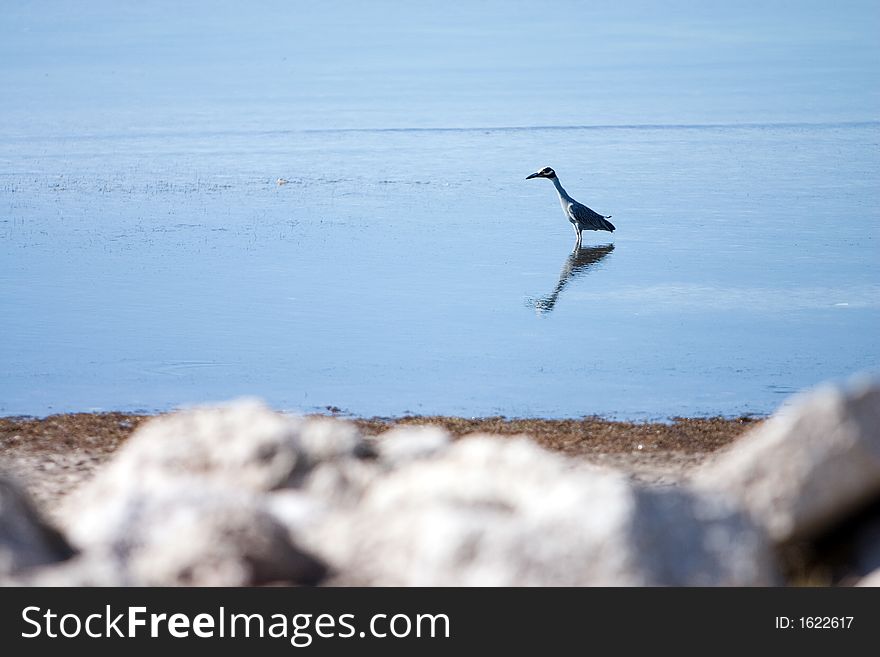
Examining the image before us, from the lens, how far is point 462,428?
11.8 metres

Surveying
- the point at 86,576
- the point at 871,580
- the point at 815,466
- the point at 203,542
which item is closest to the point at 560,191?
the point at 815,466

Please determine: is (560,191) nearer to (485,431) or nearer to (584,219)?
(584,219)

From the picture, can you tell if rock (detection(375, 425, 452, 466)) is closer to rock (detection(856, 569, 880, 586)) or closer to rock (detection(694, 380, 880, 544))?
rock (detection(694, 380, 880, 544))

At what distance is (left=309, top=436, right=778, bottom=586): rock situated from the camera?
5.43m

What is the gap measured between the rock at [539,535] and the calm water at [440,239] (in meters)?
6.63

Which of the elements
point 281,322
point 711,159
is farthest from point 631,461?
point 711,159

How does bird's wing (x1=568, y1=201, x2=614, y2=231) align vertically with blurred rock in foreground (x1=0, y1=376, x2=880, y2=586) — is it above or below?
above

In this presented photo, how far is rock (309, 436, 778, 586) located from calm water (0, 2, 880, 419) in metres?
6.63

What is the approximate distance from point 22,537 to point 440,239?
1660 cm

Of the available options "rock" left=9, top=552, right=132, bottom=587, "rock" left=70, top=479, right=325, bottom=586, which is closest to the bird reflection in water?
"rock" left=70, top=479, right=325, bottom=586

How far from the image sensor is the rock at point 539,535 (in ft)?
17.8

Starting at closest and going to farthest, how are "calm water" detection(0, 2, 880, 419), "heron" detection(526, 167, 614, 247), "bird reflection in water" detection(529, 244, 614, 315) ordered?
"calm water" detection(0, 2, 880, 419)
"bird reflection in water" detection(529, 244, 614, 315)
"heron" detection(526, 167, 614, 247)

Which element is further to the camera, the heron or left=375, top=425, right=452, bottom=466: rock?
the heron

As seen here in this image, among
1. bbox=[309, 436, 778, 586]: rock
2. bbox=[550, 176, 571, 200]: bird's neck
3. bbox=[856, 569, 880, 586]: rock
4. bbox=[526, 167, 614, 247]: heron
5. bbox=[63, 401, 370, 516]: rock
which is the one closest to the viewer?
bbox=[309, 436, 778, 586]: rock
